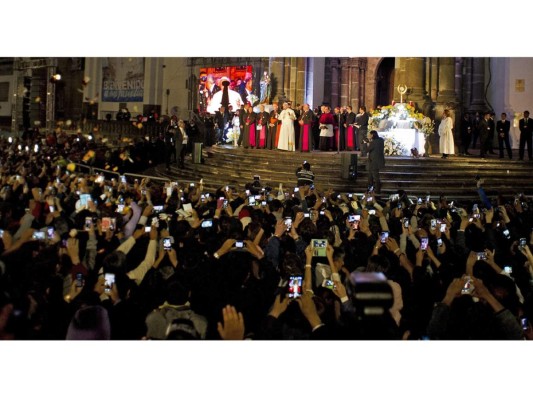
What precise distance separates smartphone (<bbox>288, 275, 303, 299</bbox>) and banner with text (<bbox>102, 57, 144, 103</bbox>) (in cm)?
2351

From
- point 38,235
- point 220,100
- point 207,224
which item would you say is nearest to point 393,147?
point 207,224

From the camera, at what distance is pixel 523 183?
1366cm

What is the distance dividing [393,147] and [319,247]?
412 inches

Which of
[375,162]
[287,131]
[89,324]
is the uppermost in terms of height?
[287,131]

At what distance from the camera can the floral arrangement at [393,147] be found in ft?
53.5

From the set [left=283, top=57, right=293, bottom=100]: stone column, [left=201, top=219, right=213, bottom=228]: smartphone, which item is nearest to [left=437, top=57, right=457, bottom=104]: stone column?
[left=283, top=57, right=293, bottom=100]: stone column

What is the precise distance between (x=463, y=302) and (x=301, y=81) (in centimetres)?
1713

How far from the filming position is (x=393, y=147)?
16328 mm

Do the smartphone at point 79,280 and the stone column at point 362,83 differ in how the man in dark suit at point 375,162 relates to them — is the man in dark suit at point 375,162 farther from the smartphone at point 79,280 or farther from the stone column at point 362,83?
the stone column at point 362,83

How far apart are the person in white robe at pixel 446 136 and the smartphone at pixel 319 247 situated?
1056cm

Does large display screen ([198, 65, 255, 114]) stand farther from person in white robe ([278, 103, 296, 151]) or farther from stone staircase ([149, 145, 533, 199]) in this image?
stone staircase ([149, 145, 533, 199])

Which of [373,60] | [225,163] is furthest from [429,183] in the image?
[373,60]

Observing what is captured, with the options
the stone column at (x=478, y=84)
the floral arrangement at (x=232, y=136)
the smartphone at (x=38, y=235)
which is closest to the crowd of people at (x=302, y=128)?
the floral arrangement at (x=232, y=136)

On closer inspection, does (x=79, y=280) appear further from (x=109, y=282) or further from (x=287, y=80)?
(x=287, y=80)
